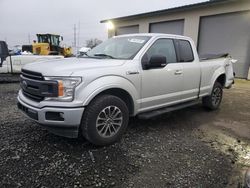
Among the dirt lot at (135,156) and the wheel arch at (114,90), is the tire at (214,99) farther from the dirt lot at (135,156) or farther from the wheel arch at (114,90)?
the wheel arch at (114,90)

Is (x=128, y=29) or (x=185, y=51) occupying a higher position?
(x=128, y=29)

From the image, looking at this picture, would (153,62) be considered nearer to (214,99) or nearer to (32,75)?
(32,75)

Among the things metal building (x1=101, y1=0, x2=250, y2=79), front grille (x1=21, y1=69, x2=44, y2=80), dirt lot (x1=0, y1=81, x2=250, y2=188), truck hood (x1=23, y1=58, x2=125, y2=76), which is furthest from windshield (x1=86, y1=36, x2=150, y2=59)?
metal building (x1=101, y1=0, x2=250, y2=79)

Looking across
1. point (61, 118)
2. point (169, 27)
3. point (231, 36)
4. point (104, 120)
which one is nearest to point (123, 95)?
point (104, 120)

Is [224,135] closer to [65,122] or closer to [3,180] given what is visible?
[65,122]

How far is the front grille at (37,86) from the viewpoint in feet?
11.0

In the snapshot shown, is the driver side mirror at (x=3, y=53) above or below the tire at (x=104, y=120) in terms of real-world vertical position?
above

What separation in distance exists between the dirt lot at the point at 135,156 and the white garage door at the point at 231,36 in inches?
335

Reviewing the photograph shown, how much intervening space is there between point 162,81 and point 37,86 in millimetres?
2238

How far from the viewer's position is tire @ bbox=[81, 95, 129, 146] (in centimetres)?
351

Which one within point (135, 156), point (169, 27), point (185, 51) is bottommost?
point (135, 156)

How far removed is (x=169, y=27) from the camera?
16.3 m

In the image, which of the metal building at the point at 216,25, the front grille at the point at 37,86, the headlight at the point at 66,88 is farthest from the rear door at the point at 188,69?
the metal building at the point at 216,25

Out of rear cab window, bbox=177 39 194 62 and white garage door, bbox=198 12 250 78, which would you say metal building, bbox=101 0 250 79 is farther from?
rear cab window, bbox=177 39 194 62
